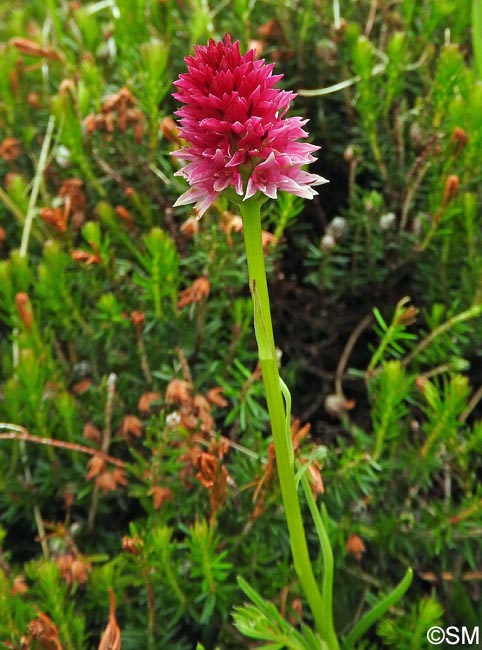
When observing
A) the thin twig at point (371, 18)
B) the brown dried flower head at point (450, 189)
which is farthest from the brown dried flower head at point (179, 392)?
the thin twig at point (371, 18)

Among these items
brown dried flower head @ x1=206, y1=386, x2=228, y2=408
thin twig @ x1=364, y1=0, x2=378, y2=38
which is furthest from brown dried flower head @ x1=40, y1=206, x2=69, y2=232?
thin twig @ x1=364, y1=0, x2=378, y2=38

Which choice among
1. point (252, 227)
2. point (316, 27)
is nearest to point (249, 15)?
point (316, 27)

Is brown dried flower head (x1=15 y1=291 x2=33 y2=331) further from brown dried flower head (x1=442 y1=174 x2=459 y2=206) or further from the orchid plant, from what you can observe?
brown dried flower head (x1=442 y1=174 x2=459 y2=206)

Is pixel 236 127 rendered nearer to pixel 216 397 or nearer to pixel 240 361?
pixel 216 397

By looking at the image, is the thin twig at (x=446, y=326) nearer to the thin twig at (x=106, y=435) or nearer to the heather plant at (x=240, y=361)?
the heather plant at (x=240, y=361)

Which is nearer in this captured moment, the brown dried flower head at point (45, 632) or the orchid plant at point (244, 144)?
the orchid plant at point (244, 144)

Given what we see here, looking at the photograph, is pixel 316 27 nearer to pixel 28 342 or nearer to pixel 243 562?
pixel 28 342
